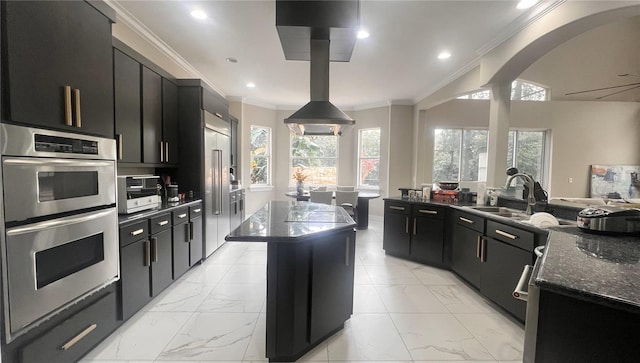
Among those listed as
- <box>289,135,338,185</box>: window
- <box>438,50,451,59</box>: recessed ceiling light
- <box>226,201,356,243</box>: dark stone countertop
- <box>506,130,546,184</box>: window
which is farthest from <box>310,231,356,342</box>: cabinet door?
<box>506,130,546,184</box>: window

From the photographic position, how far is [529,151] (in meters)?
7.02

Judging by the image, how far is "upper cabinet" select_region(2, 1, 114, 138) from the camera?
1363 millimetres

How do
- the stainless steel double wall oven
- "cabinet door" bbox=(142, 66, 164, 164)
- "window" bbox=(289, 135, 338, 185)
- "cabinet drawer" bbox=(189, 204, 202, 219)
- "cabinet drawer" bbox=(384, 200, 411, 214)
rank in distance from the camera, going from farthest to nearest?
"window" bbox=(289, 135, 338, 185)
"cabinet drawer" bbox=(384, 200, 411, 214)
"cabinet drawer" bbox=(189, 204, 202, 219)
"cabinet door" bbox=(142, 66, 164, 164)
the stainless steel double wall oven

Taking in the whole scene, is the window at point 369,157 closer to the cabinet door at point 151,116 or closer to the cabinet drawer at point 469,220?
the cabinet drawer at point 469,220

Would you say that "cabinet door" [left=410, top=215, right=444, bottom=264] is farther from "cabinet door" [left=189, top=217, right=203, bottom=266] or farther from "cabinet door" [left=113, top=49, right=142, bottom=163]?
"cabinet door" [left=113, top=49, right=142, bottom=163]

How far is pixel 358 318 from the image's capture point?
2.43 metres

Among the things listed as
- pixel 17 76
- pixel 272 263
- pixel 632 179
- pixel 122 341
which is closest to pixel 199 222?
pixel 122 341

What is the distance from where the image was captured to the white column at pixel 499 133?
3.56 meters

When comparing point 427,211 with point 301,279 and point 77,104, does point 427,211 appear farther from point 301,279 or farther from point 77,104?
point 77,104

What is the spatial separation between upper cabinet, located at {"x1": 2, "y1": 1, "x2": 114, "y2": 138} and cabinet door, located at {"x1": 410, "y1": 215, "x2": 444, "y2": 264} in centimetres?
355

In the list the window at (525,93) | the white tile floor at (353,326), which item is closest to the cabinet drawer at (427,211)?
the white tile floor at (353,326)

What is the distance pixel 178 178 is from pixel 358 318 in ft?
9.30

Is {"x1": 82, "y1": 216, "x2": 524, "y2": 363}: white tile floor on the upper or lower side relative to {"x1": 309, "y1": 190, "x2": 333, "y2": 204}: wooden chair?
lower

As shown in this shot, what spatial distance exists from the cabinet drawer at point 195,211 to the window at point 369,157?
465 centimetres
